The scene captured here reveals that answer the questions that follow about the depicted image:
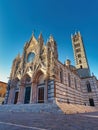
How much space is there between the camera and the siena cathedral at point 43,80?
15.9 metres

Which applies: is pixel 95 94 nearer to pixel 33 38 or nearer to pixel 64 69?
pixel 64 69

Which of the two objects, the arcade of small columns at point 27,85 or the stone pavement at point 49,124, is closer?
the stone pavement at point 49,124

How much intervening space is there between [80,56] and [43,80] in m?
21.1

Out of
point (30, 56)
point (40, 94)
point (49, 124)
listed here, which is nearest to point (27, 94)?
point (40, 94)

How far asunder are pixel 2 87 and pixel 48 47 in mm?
21661

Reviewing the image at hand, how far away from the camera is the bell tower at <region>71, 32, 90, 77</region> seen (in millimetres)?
29991

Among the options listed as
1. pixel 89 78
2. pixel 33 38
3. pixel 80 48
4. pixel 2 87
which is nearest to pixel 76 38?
pixel 80 48

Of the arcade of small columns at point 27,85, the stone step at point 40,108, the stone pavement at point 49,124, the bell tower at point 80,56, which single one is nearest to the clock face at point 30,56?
the arcade of small columns at point 27,85

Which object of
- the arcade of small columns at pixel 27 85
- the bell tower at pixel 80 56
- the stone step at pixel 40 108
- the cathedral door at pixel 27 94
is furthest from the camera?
the bell tower at pixel 80 56

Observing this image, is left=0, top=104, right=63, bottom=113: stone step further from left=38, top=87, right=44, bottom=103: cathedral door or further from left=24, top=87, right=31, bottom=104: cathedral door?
left=38, top=87, right=44, bottom=103: cathedral door

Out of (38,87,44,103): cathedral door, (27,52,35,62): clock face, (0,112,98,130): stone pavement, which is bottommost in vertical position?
(0,112,98,130): stone pavement

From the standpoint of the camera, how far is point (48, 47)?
736 inches

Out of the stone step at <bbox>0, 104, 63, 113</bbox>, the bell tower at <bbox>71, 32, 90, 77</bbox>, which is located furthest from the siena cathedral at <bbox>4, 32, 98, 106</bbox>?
the bell tower at <bbox>71, 32, 90, 77</bbox>

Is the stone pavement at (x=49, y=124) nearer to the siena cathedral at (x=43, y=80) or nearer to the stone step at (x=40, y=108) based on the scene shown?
the stone step at (x=40, y=108)
